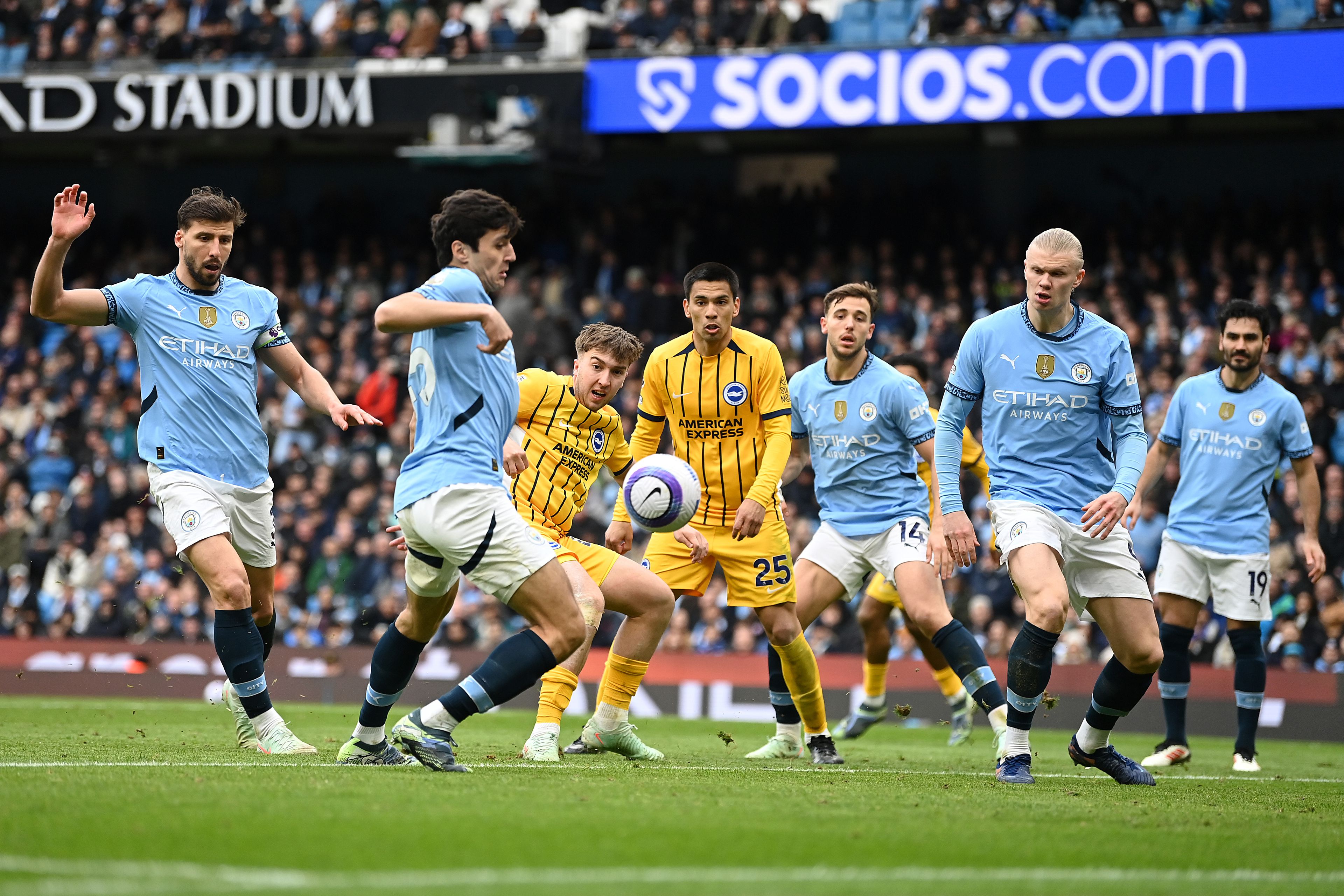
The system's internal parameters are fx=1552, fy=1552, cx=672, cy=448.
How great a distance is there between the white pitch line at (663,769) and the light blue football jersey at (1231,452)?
1672 millimetres

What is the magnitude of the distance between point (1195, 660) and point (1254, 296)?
5.57m

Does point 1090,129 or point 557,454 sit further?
Result: point 1090,129

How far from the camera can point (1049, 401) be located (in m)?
7.50

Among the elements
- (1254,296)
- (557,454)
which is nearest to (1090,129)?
(1254,296)

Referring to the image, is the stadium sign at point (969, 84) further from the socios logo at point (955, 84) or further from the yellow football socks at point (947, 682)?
the yellow football socks at point (947, 682)

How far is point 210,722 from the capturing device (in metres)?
11.4

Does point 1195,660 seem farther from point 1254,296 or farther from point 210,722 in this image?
point 210,722

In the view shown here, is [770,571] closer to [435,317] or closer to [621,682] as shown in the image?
[621,682]

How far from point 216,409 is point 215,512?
556 millimetres

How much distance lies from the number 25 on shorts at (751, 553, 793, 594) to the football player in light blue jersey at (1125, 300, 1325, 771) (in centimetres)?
255

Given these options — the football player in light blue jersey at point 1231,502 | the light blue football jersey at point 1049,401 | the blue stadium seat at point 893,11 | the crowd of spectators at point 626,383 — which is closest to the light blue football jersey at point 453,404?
the light blue football jersey at point 1049,401

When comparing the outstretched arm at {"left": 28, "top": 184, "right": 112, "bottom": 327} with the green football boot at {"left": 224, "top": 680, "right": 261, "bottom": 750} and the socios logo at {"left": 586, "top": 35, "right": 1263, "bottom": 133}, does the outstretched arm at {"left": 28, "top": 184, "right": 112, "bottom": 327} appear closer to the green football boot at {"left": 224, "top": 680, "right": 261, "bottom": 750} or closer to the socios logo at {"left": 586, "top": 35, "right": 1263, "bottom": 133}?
the green football boot at {"left": 224, "top": 680, "right": 261, "bottom": 750}

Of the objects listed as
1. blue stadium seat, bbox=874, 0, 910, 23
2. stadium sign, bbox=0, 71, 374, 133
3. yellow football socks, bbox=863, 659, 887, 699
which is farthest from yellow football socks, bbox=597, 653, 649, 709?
stadium sign, bbox=0, 71, 374, 133

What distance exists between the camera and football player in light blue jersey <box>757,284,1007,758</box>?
30.2 feet
